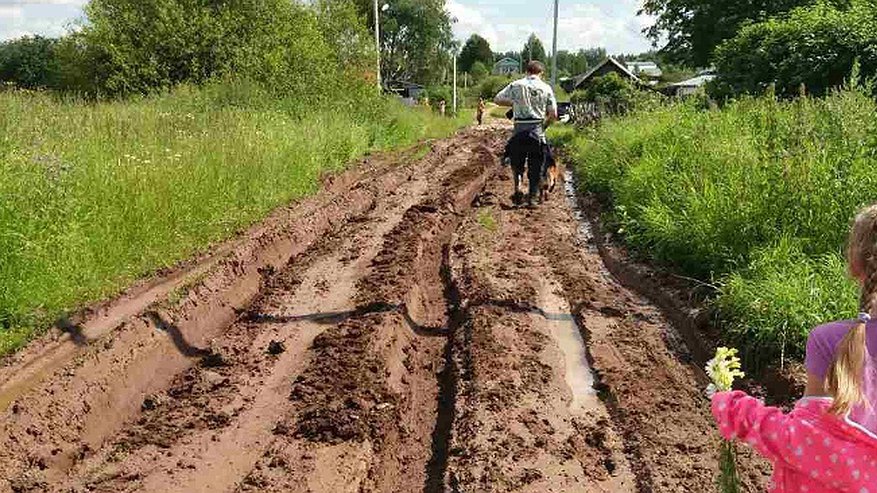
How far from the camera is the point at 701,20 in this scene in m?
26.6

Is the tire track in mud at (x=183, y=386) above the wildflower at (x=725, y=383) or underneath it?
underneath

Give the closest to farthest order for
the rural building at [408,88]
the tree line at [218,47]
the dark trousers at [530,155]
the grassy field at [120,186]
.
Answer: the grassy field at [120,186]
the dark trousers at [530,155]
the tree line at [218,47]
the rural building at [408,88]

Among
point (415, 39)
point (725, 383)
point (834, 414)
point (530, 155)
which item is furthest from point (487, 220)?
point (415, 39)

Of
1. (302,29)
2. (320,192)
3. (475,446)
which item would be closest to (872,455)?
(475,446)

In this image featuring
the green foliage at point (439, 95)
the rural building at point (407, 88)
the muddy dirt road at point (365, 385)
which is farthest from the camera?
the rural building at point (407, 88)

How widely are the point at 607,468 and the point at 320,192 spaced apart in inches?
374

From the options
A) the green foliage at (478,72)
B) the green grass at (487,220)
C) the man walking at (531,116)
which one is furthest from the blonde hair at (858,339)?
the green foliage at (478,72)

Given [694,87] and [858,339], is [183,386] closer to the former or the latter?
[858,339]

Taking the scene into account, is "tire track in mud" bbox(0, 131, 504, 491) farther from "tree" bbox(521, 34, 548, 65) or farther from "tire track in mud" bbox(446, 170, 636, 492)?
"tree" bbox(521, 34, 548, 65)

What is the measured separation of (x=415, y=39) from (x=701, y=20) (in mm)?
52885

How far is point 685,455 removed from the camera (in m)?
4.27

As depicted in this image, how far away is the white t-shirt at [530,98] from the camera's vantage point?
11359 mm

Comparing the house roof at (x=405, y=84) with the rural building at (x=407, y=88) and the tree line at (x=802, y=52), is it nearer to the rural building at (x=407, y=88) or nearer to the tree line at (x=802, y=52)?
the rural building at (x=407, y=88)

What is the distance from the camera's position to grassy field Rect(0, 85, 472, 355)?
6.43 metres
